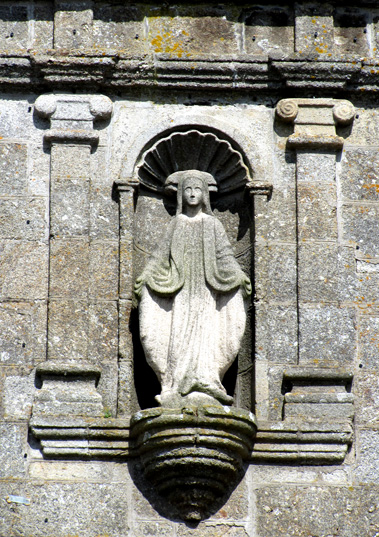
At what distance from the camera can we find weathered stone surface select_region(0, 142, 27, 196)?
10188mm

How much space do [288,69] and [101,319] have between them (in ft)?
7.11

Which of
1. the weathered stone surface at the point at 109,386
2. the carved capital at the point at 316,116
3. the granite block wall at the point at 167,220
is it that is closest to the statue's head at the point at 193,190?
the granite block wall at the point at 167,220

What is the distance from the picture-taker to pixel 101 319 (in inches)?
392

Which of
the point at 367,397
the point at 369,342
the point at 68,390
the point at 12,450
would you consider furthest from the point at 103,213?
the point at 367,397

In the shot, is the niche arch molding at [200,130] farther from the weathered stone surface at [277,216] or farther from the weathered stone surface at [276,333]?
the weathered stone surface at [276,333]

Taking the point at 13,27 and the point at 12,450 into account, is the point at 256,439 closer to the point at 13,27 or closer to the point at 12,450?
the point at 12,450

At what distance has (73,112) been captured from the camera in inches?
407

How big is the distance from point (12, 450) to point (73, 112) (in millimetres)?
2378

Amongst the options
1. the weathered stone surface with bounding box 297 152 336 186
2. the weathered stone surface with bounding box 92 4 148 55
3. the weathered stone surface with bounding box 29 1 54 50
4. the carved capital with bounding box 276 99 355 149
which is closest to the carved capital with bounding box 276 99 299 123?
the carved capital with bounding box 276 99 355 149

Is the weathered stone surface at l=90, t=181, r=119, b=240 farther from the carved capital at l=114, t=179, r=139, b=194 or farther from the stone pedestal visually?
the stone pedestal

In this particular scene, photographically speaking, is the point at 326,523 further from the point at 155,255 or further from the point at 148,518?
the point at 155,255

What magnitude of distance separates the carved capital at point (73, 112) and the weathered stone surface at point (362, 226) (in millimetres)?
1778

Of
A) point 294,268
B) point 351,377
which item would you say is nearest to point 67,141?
point 294,268

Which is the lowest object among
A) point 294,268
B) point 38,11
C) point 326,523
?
point 326,523
